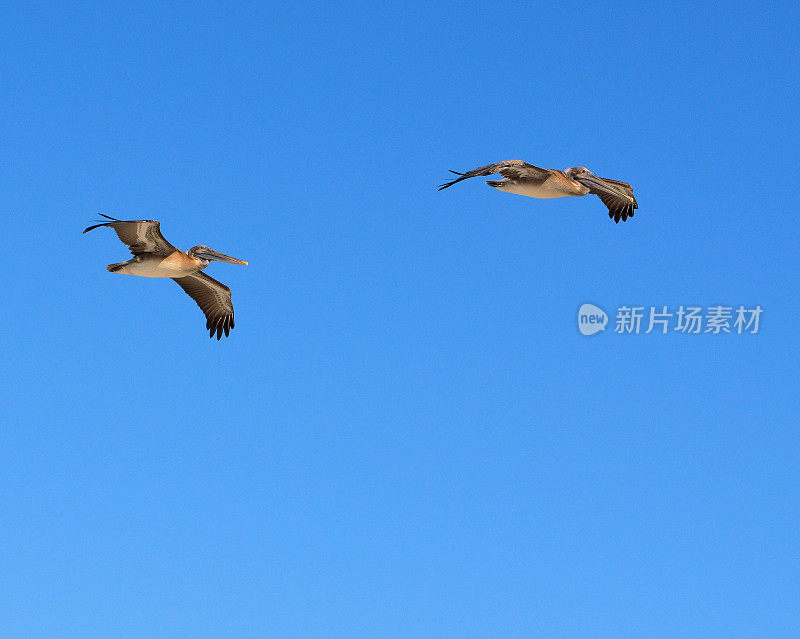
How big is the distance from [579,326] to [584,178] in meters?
4.32

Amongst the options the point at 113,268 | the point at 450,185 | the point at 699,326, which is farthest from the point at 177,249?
the point at 699,326

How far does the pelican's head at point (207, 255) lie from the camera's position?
90.1ft

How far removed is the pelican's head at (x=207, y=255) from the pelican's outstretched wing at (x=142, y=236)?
1.31 metres

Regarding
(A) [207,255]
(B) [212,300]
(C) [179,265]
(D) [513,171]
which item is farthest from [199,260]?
(D) [513,171]

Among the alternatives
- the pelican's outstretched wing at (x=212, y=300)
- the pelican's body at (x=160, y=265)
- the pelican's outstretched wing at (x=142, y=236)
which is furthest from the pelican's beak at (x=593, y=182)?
the pelican's outstretched wing at (x=142, y=236)

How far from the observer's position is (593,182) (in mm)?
28016

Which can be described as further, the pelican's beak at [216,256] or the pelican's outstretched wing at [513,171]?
the pelican's beak at [216,256]

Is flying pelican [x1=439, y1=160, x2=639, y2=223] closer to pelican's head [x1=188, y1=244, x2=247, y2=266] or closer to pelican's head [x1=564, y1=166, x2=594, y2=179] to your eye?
pelican's head [x1=564, y1=166, x2=594, y2=179]

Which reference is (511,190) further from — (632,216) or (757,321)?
(757,321)

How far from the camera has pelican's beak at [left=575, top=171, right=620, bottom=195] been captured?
1098 inches

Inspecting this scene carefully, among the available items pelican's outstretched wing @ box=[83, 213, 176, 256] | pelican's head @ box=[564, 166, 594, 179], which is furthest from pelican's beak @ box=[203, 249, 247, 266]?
pelican's head @ box=[564, 166, 594, 179]

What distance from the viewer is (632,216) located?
98.3ft

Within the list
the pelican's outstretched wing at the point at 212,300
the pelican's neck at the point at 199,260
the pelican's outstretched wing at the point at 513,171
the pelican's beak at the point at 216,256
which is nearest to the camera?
the pelican's outstretched wing at the point at 513,171

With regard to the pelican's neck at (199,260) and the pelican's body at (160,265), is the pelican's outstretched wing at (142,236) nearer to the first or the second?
the pelican's body at (160,265)
